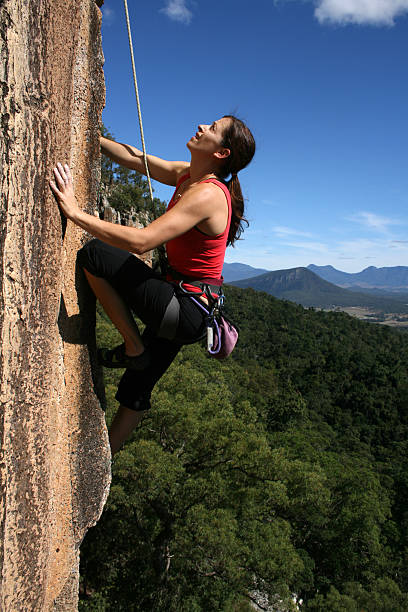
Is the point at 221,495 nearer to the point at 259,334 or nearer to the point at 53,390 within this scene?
the point at 53,390

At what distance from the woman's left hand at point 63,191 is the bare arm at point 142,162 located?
1044 millimetres

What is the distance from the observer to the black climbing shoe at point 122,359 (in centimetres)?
314

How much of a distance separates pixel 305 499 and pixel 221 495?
2.67 m

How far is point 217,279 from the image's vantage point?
10.2 ft

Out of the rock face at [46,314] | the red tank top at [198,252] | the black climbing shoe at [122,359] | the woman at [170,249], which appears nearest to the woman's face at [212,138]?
the woman at [170,249]

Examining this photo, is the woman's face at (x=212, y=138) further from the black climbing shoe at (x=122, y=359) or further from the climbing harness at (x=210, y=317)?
→ the black climbing shoe at (x=122, y=359)

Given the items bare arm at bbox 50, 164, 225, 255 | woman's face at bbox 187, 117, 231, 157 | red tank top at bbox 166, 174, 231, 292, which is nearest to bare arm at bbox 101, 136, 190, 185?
woman's face at bbox 187, 117, 231, 157

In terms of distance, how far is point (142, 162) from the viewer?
3.78 meters

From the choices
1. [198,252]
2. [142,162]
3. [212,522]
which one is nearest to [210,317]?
[198,252]

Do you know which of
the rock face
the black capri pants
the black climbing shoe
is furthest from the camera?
the black climbing shoe

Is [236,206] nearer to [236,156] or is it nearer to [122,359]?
[236,156]

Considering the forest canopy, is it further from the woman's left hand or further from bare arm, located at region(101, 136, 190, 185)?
the woman's left hand

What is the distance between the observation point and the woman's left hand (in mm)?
2695

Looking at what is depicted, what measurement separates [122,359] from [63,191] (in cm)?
123
